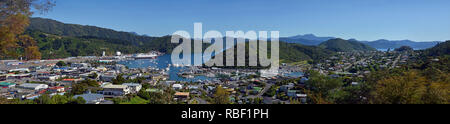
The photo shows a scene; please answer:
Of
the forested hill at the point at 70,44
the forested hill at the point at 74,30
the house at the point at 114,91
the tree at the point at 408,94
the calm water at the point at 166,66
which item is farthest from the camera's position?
the forested hill at the point at 74,30

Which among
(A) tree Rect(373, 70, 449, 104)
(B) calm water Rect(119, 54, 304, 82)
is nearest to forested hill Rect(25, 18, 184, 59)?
(B) calm water Rect(119, 54, 304, 82)

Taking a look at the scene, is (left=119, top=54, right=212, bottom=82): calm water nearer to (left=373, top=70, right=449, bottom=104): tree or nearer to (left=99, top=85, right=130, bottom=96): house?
(left=99, top=85, right=130, bottom=96): house

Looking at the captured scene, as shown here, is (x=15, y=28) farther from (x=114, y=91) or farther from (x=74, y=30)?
(x=74, y=30)

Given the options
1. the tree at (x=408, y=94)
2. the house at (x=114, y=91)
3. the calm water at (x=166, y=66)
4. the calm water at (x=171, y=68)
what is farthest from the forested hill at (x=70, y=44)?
the tree at (x=408, y=94)

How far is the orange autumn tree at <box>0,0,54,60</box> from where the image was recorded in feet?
7.61

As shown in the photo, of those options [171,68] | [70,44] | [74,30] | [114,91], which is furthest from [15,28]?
[74,30]

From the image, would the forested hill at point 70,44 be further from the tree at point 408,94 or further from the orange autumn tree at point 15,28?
the tree at point 408,94

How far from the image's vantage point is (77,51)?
39.3m

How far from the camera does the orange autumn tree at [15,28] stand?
7.61ft

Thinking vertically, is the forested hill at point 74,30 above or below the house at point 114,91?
above

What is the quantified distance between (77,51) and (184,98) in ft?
128

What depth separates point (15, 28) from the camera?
236cm
